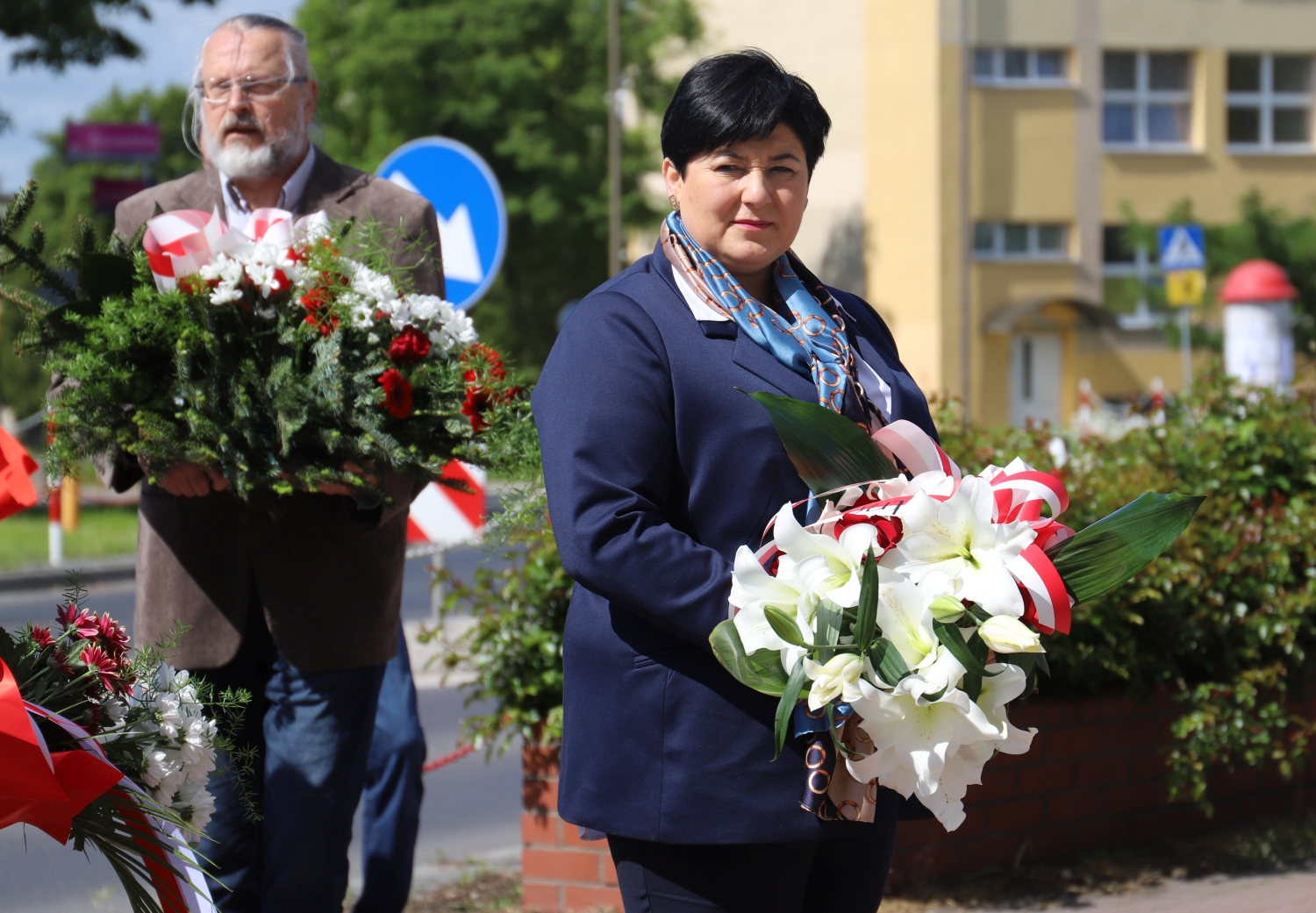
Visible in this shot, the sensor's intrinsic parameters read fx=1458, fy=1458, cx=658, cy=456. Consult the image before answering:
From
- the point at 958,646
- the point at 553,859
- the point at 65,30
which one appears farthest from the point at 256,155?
the point at 65,30

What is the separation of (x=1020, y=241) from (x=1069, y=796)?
31366mm

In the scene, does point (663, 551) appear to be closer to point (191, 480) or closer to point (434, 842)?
point (191, 480)

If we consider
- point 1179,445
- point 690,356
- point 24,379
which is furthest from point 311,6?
point 690,356

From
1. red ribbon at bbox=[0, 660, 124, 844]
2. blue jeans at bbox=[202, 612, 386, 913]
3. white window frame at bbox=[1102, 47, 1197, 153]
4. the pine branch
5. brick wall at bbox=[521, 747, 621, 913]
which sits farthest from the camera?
white window frame at bbox=[1102, 47, 1197, 153]

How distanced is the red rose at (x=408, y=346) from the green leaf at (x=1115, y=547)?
4.35 ft

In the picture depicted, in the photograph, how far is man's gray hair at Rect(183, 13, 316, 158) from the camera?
10.6 ft

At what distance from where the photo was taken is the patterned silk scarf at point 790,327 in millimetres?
2379

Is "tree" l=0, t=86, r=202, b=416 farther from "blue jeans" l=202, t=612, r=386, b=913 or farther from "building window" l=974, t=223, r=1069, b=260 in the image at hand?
"blue jeans" l=202, t=612, r=386, b=913

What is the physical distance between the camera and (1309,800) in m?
5.40

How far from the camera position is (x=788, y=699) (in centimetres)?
203

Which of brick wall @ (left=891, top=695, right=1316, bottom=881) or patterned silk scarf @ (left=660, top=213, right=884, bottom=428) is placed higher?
patterned silk scarf @ (left=660, top=213, right=884, bottom=428)

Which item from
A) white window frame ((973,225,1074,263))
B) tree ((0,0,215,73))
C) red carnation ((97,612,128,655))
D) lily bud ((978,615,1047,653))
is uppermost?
tree ((0,0,215,73))

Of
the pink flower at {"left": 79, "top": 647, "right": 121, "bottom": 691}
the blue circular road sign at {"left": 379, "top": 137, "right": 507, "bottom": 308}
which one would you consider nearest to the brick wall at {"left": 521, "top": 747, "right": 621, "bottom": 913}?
the pink flower at {"left": 79, "top": 647, "right": 121, "bottom": 691}

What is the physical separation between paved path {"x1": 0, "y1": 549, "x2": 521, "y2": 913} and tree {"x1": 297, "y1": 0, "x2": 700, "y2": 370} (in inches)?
1054
